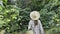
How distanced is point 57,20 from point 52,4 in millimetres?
759

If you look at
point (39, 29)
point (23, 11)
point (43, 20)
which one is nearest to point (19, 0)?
point (23, 11)

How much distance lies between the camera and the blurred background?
22.2ft

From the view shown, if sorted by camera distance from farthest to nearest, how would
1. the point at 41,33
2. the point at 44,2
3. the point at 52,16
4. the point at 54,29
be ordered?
the point at 44,2 → the point at 52,16 → the point at 54,29 → the point at 41,33

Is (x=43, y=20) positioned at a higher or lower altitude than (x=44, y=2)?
lower

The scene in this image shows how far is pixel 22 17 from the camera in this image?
7.06 metres

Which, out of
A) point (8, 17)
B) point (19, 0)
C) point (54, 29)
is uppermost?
point (19, 0)

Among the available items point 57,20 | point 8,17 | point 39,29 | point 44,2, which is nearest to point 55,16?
point 57,20

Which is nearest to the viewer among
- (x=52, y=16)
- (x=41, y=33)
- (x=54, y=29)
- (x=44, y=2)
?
(x=41, y=33)

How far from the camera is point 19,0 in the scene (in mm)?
7816

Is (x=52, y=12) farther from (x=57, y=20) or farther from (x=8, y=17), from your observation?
(x=8, y=17)

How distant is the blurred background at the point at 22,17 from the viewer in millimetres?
6777

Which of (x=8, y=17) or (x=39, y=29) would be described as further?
(x=8, y=17)

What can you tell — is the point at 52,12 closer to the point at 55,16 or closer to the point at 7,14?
the point at 55,16

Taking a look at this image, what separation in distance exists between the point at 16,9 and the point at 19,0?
0.77 m
